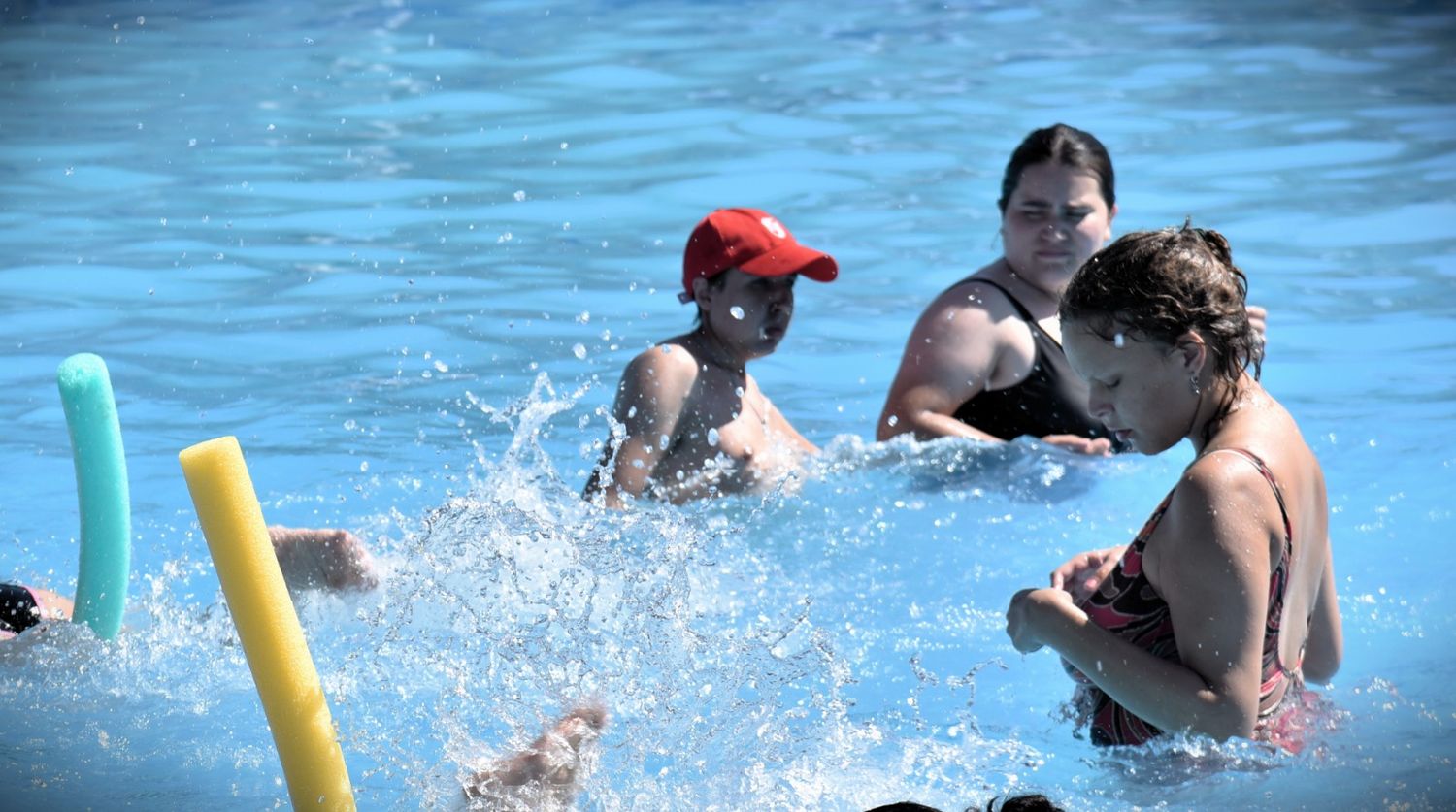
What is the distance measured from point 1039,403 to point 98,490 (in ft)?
10.4

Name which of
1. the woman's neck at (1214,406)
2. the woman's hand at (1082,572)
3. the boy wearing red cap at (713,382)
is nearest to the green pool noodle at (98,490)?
the boy wearing red cap at (713,382)

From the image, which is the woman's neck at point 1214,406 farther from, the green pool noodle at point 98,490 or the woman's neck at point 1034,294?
the woman's neck at point 1034,294

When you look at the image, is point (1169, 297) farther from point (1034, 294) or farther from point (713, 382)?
point (1034, 294)

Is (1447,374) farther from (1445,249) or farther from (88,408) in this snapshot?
(88,408)

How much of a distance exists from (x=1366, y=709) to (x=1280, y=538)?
110cm

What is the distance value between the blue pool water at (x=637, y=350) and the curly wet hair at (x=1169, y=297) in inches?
29.9

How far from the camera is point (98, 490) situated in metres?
3.43

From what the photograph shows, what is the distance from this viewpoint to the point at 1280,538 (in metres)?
2.88

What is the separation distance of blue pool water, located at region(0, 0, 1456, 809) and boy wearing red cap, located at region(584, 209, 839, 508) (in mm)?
169

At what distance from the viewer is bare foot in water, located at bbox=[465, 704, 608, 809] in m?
3.02

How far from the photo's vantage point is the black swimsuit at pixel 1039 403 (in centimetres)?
550

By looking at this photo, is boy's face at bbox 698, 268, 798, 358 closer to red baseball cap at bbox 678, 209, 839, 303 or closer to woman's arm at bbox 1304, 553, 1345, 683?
red baseball cap at bbox 678, 209, 839, 303

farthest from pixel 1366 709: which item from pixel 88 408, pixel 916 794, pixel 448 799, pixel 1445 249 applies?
pixel 1445 249

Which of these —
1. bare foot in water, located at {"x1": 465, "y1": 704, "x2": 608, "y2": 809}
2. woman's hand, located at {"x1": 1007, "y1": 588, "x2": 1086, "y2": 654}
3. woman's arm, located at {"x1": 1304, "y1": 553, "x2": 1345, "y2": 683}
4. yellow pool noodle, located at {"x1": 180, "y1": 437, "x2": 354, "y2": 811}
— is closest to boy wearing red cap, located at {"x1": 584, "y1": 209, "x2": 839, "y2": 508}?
bare foot in water, located at {"x1": 465, "y1": 704, "x2": 608, "y2": 809}
